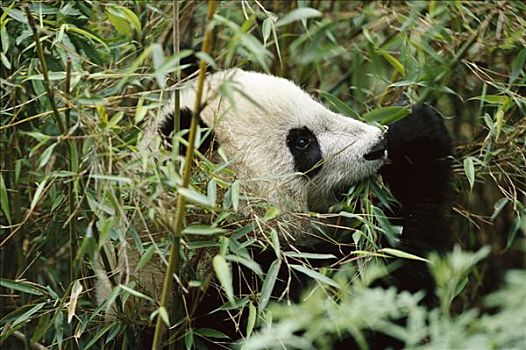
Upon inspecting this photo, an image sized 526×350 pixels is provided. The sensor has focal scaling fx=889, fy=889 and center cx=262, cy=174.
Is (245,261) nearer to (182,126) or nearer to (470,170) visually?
(182,126)

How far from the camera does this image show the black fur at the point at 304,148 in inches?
126

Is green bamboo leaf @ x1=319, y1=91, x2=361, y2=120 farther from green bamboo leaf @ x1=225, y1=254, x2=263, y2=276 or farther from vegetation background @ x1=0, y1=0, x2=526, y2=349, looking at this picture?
green bamboo leaf @ x1=225, y1=254, x2=263, y2=276

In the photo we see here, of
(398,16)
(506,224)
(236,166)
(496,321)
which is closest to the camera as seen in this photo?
(496,321)

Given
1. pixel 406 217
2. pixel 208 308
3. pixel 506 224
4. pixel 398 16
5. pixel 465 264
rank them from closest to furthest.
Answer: pixel 465 264 < pixel 208 308 < pixel 406 217 < pixel 398 16 < pixel 506 224

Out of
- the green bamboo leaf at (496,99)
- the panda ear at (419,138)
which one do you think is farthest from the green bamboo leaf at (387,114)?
the green bamboo leaf at (496,99)

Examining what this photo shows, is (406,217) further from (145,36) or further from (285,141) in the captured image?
(145,36)

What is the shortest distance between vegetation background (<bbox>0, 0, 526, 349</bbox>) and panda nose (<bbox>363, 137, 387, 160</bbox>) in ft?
0.34

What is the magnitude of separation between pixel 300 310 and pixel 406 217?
5.85ft

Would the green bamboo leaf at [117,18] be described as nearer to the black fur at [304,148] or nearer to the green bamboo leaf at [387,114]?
the black fur at [304,148]

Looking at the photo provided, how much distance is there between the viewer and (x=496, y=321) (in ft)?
4.96

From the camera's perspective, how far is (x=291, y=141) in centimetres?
320

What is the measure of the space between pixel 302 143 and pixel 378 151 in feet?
0.95

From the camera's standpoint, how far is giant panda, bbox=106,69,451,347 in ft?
10.2

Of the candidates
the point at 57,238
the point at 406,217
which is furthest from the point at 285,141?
Result: the point at 57,238
